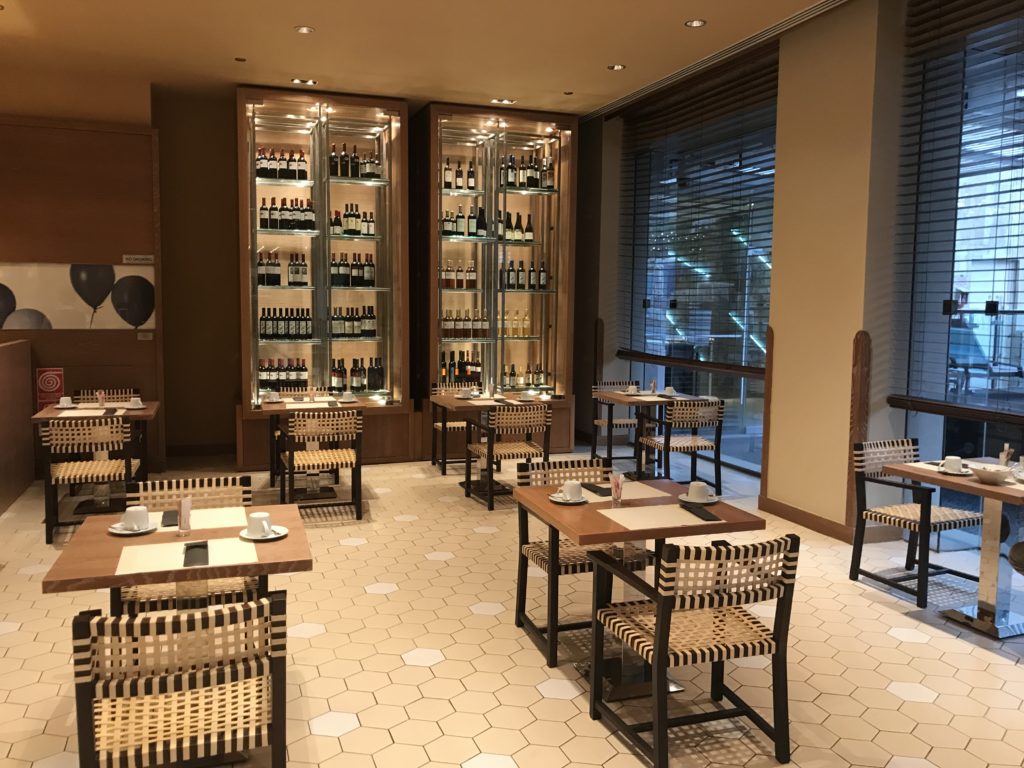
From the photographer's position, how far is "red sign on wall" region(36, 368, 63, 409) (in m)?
6.98

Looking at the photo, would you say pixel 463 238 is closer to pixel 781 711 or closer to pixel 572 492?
pixel 572 492

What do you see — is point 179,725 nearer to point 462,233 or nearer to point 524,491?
point 524,491

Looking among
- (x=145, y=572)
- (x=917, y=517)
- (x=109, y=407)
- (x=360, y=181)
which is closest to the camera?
(x=145, y=572)

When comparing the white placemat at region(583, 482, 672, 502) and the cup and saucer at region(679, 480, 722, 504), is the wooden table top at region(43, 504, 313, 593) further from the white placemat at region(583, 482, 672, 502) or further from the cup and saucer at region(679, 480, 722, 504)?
the cup and saucer at region(679, 480, 722, 504)

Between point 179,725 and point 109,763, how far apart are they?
192mm

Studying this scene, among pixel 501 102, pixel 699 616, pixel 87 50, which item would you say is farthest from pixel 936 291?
pixel 87 50

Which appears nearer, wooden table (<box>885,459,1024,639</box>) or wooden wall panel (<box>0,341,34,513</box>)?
wooden table (<box>885,459,1024,639</box>)

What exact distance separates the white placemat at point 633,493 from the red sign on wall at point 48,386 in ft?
17.4

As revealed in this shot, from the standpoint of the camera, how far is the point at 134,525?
3018mm

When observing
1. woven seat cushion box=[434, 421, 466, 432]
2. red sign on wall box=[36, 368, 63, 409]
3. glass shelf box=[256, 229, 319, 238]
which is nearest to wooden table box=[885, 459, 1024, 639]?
woven seat cushion box=[434, 421, 466, 432]

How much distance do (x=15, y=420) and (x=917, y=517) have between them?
20.6ft

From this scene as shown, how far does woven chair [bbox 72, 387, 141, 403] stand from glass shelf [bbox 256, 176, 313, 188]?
2094 mm

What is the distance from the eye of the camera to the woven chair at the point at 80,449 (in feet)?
17.1

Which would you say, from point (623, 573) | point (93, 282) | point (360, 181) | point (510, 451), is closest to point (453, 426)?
point (510, 451)
